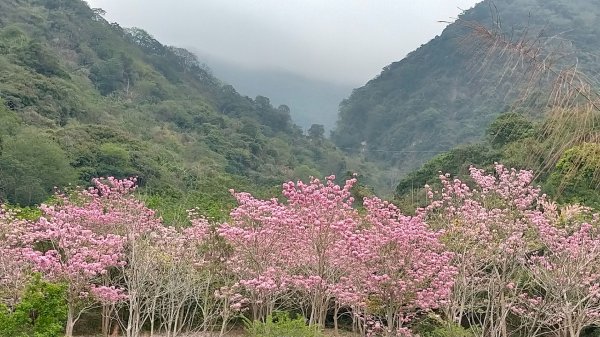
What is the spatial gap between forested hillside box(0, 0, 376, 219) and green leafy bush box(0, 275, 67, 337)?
10.6 meters

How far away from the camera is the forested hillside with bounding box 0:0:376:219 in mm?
27703

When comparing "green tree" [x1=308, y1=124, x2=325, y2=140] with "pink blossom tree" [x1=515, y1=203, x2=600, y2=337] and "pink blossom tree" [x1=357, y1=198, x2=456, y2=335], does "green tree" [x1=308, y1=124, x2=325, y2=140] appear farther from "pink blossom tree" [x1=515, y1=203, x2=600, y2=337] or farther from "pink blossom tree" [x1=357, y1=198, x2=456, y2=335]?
"pink blossom tree" [x1=357, y1=198, x2=456, y2=335]

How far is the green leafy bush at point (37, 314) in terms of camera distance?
700 cm

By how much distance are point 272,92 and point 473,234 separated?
16250cm

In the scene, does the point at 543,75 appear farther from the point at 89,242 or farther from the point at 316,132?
the point at 316,132

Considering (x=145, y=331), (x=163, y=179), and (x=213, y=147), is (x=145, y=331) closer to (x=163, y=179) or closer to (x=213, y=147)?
(x=163, y=179)

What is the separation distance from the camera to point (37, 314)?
7340 millimetres

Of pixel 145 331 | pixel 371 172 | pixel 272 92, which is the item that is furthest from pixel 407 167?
pixel 272 92

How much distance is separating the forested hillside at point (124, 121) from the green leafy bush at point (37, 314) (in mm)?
10587

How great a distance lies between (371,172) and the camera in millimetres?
61719

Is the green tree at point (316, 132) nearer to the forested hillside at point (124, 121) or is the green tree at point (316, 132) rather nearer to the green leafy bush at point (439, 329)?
the forested hillside at point (124, 121)

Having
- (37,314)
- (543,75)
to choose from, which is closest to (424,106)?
(37,314)

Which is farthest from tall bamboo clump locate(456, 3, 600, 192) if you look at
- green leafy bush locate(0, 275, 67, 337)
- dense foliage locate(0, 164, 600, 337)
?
green leafy bush locate(0, 275, 67, 337)

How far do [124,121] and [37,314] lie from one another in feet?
139
